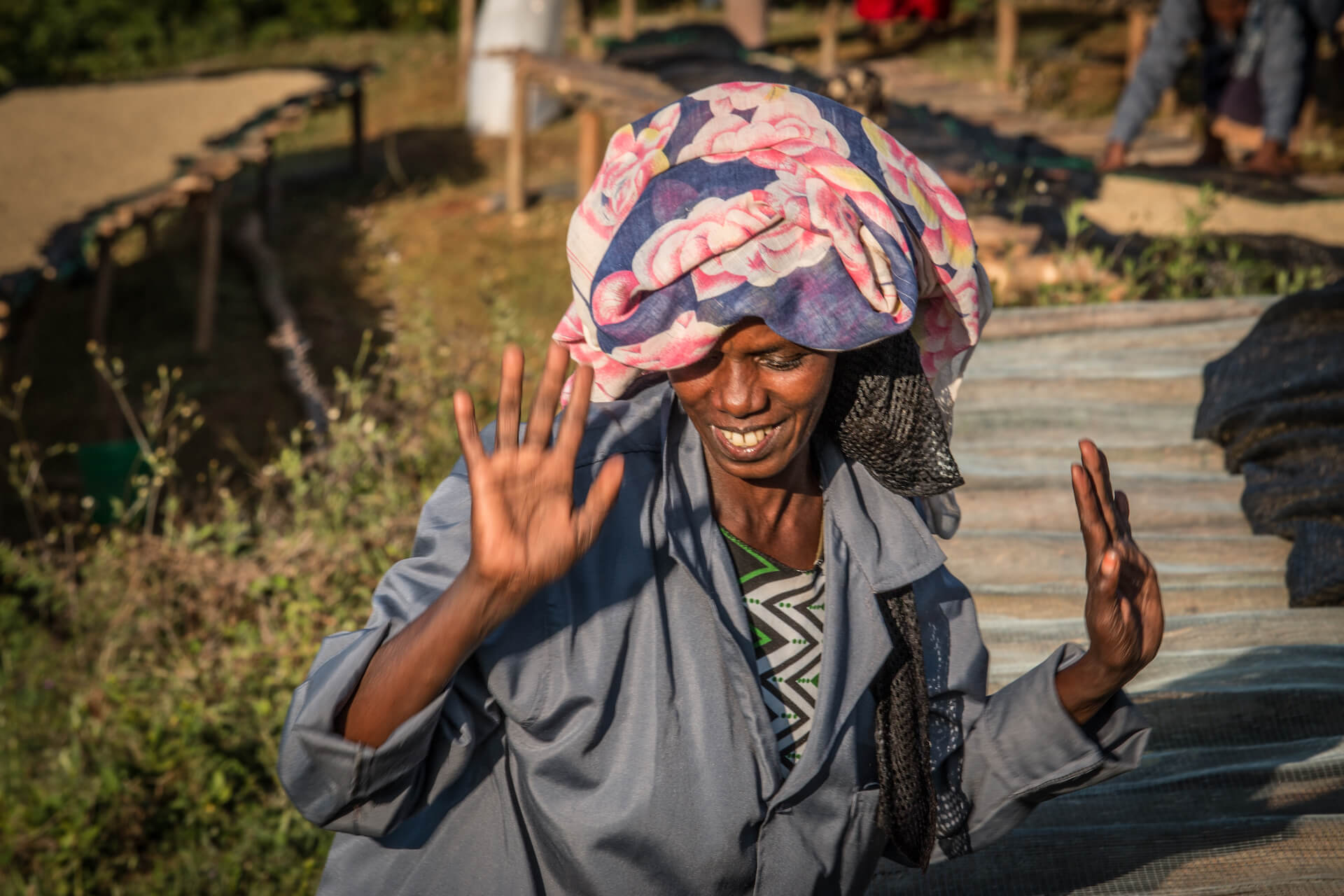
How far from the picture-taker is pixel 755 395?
1635 millimetres

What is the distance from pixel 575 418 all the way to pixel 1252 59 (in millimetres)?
7118

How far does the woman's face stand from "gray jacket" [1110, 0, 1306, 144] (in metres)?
6.05

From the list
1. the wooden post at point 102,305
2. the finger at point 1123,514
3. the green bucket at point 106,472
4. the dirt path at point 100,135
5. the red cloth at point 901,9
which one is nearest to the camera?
the finger at point 1123,514

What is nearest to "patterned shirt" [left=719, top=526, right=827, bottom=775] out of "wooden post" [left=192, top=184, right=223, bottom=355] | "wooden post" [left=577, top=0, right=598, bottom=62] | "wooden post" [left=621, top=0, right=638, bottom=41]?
"wooden post" [left=192, top=184, right=223, bottom=355]

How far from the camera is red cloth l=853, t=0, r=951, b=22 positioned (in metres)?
17.1

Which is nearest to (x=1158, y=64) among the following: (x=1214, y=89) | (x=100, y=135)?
(x=1214, y=89)

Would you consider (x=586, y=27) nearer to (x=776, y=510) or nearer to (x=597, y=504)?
(x=776, y=510)

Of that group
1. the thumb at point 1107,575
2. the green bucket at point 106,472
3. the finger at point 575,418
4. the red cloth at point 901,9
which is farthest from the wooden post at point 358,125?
the thumb at point 1107,575

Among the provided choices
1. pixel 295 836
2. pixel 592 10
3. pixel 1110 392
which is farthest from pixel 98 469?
pixel 592 10

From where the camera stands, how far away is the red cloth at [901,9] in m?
17.1

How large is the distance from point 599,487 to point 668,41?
1111 cm

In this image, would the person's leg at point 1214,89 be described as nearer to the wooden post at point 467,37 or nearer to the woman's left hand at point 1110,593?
the woman's left hand at point 1110,593

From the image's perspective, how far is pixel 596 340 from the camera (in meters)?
1.66

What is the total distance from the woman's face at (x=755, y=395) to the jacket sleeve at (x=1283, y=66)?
6.36 metres
